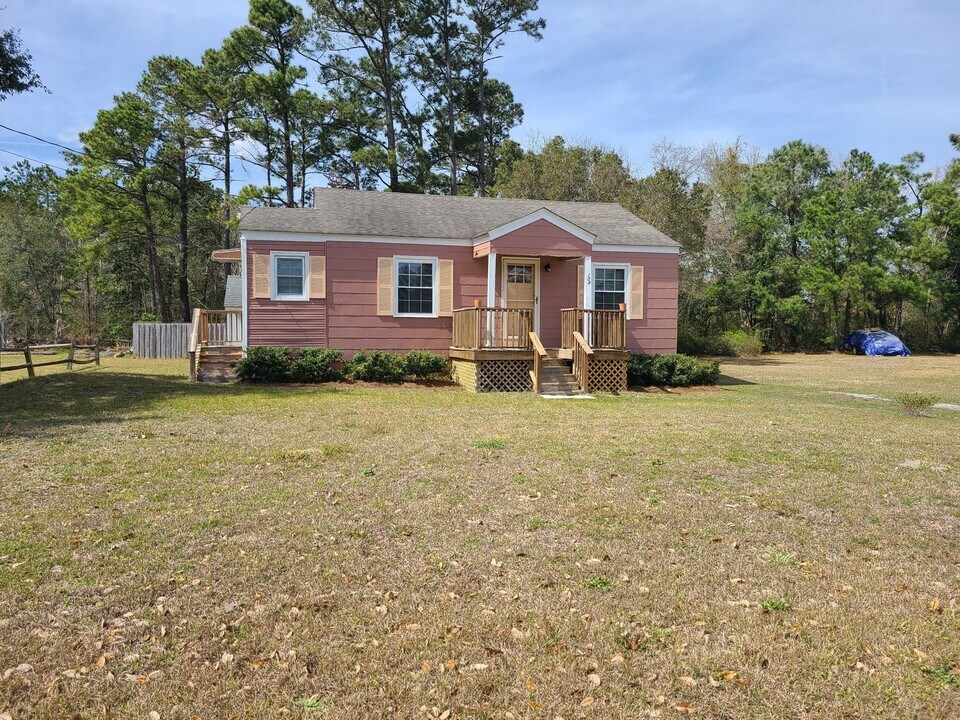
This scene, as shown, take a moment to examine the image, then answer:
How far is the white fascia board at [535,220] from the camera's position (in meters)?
15.1

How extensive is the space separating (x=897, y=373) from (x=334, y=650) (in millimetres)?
23780

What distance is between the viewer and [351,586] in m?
4.12

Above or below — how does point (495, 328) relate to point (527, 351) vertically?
above

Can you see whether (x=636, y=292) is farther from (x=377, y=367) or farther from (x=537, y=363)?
(x=377, y=367)

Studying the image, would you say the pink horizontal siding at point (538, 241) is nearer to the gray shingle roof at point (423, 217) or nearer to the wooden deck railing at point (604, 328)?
the gray shingle roof at point (423, 217)

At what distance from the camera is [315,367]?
14938 mm

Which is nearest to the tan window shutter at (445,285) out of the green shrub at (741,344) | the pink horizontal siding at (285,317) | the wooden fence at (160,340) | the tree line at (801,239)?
the pink horizontal siding at (285,317)

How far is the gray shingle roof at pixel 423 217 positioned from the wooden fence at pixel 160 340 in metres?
13.3

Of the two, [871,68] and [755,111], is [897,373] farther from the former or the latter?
[871,68]

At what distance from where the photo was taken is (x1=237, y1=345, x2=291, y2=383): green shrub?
48.2 feet

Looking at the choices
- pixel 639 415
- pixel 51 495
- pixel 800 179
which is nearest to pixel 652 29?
pixel 639 415

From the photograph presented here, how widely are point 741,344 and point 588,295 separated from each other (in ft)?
56.1

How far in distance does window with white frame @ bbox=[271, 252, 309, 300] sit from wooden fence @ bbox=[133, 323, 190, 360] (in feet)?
46.9

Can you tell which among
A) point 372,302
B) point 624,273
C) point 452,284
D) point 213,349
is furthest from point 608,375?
point 213,349
